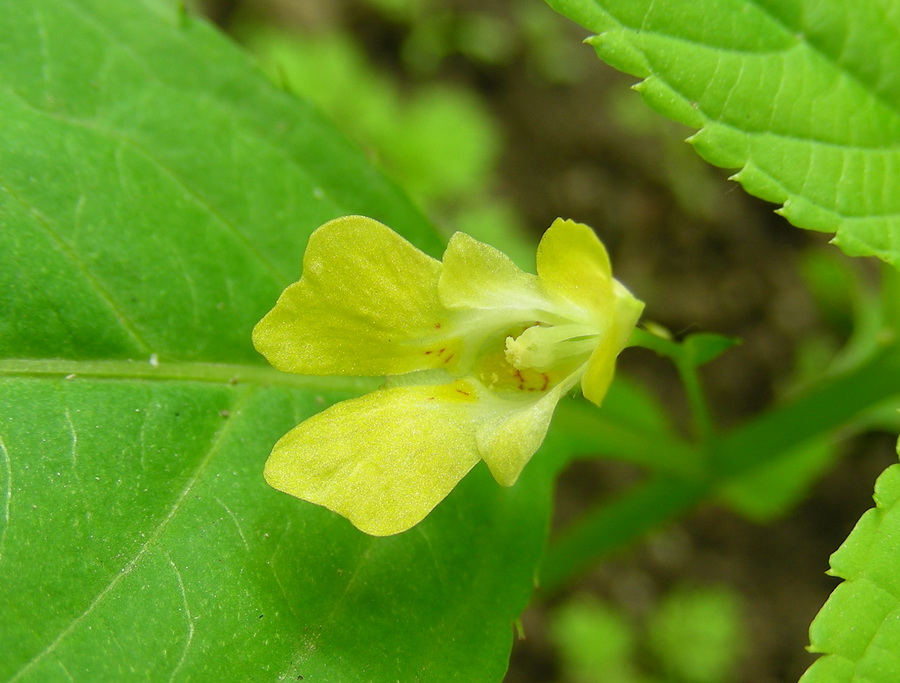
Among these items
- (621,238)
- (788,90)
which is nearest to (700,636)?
(621,238)

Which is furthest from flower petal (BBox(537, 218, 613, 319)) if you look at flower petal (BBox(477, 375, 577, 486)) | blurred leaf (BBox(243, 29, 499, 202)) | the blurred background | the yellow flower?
blurred leaf (BBox(243, 29, 499, 202))

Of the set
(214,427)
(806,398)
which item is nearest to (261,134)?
(214,427)

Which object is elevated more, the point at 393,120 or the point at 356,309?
the point at 356,309

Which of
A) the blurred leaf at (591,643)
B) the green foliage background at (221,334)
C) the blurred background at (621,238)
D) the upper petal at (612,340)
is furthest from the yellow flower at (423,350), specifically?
the blurred leaf at (591,643)

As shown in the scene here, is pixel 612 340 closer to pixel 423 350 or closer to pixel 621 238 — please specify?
pixel 423 350

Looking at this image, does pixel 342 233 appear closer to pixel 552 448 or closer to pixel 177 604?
pixel 177 604

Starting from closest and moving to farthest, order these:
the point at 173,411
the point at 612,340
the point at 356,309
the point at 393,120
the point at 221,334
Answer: the point at 612,340 < the point at 356,309 < the point at 173,411 < the point at 221,334 < the point at 393,120

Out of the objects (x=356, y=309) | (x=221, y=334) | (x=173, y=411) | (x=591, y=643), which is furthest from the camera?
(x=591, y=643)

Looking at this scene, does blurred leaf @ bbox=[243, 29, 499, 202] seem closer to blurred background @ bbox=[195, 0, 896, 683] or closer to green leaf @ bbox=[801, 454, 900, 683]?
blurred background @ bbox=[195, 0, 896, 683]
